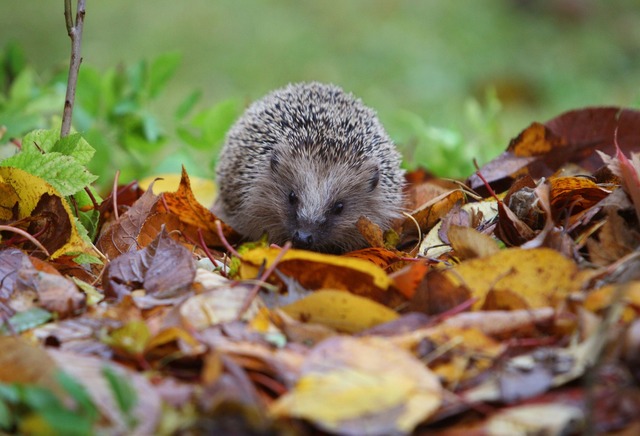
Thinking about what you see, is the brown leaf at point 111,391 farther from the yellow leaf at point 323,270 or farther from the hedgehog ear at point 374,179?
the hedgehog ear at point 374,179

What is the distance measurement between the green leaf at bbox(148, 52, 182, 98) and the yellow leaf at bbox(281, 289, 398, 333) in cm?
249

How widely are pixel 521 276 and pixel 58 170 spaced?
60.5 inches

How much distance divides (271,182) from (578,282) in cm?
196

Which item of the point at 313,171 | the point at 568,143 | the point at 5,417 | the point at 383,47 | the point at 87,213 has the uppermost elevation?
the point at 383,47

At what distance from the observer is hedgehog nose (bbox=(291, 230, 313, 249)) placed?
10.4 feet

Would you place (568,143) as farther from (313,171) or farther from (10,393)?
(10,393)

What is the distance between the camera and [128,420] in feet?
4.91

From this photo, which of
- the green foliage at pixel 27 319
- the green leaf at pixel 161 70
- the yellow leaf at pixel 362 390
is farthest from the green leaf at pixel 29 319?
the green leaf at pixel 161 70

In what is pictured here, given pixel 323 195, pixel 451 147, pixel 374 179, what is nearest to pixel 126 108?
pixel 323 195

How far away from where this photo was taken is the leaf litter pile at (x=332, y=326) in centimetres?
154

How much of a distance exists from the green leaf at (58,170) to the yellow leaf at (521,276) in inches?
50.1

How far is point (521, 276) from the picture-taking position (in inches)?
79.5

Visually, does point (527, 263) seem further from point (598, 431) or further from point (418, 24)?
point (418, 24)

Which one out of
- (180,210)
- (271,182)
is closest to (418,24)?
(271,182)
